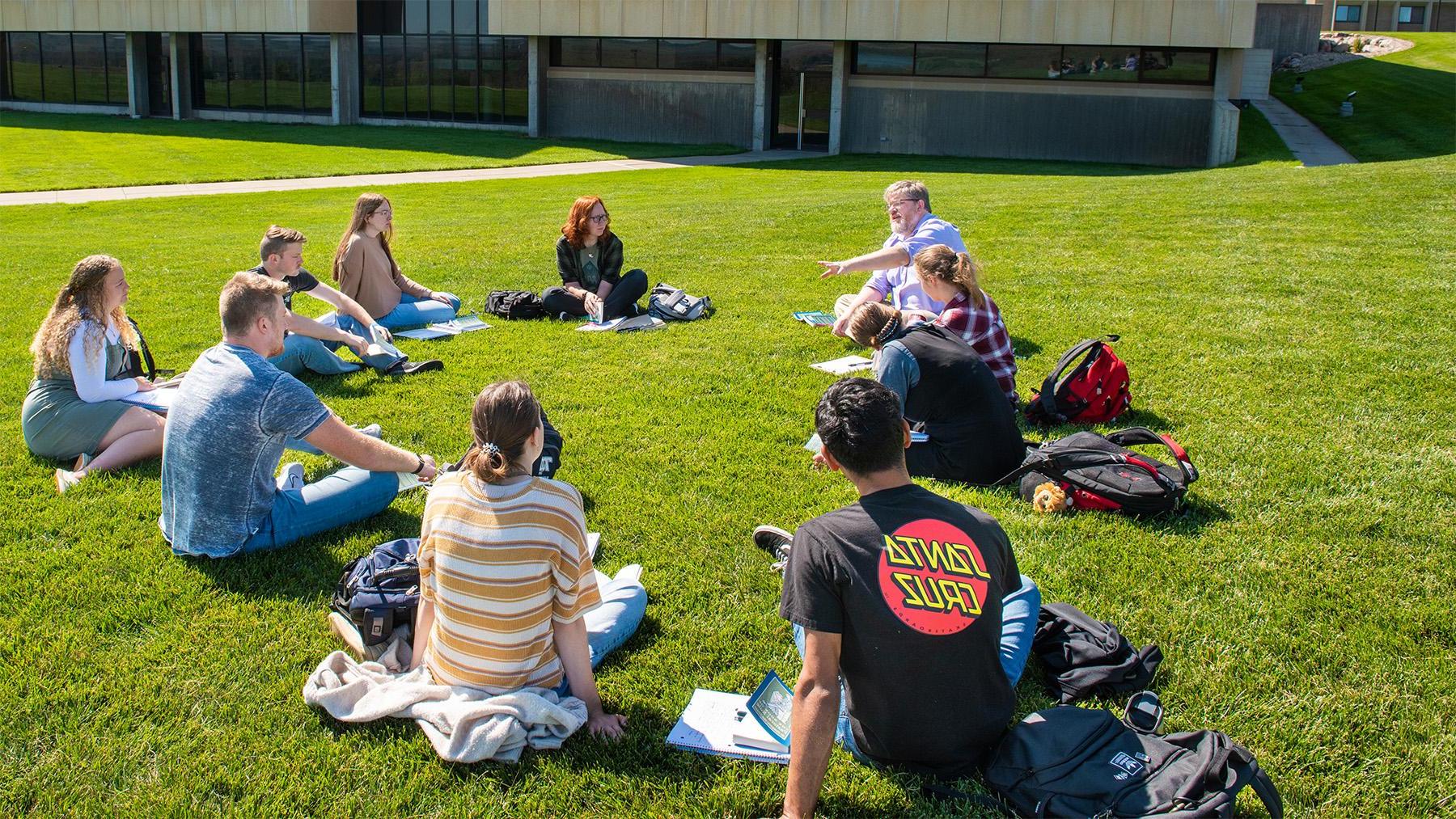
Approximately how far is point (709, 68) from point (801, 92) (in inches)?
115

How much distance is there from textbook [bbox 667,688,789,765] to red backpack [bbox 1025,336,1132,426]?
3.83 metres

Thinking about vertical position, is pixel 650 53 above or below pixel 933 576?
above

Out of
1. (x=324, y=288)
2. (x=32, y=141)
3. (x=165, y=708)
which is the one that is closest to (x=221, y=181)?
(x=32, y=141)

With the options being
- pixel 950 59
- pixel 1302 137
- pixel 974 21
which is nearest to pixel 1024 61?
pixel 950 59

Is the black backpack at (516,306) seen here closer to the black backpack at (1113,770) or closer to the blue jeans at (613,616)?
the blue jeans at (613,616)

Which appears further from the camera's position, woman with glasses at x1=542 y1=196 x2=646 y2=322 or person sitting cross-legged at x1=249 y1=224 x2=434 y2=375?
woman with glasses at x1=542 y1=196 x2=646 y2=322

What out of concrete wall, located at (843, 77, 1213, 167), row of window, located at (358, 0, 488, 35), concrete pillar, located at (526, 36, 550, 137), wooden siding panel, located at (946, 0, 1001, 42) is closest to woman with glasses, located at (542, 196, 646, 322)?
wooden siding panel, located at (946, 0, 1001, 42)

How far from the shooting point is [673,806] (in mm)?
3693

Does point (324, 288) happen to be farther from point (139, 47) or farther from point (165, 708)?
point (139, 47)

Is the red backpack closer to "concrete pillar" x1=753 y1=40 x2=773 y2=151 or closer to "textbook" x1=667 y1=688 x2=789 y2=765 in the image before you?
"textbook" x1=667 y1=688 x2=789 y2=765

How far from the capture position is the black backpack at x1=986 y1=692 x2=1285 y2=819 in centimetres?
326

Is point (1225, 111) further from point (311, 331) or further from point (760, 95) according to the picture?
point (311, 331)

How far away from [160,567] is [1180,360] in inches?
283

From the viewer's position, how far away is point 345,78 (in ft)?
129
